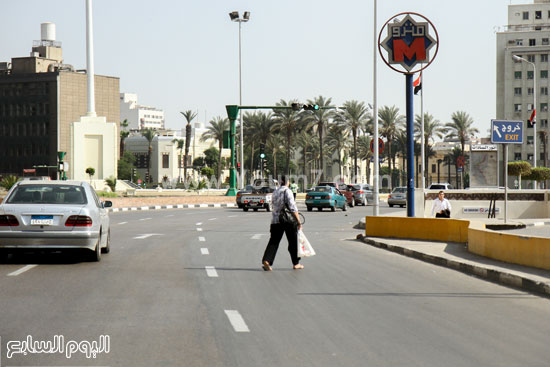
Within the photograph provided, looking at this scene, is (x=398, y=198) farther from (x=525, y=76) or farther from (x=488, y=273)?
(x=525, y=76)

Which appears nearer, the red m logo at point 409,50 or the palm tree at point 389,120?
the red m logo at point 409,50

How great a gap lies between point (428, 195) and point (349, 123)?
52954 millimetres

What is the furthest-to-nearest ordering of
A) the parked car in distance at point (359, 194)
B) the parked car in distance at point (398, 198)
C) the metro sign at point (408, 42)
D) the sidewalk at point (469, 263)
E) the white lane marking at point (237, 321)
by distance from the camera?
the parked car in distance at point (359, 194) < the parked car in distance at point (398, 198) < the metro sign at point (408, 42) < the sidewalk at point (469, 263) < the white lane marking at point (237, 321)

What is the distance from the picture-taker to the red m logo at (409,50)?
22.4 meters

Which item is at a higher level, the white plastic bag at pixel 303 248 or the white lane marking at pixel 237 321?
the white plastic bag at pixel 303 248

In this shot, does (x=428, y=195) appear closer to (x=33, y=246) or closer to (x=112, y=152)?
(x=33, y=246)

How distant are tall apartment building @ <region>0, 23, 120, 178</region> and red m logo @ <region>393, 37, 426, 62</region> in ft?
427

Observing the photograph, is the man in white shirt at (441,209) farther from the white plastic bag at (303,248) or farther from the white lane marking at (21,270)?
the white lane marking at (21,270)

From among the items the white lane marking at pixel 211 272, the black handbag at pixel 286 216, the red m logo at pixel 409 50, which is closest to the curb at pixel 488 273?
the black handbag at pixel 286 216

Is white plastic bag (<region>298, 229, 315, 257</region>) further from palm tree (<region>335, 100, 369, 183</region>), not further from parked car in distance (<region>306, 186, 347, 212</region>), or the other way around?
palm tree (<region>335, 100, 369, 183</region>)

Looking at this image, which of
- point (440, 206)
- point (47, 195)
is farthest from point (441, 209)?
point (47, 195)

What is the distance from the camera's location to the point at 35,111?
5832 inches

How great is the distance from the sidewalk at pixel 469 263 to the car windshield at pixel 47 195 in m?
6.96

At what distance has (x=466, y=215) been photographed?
103ft
